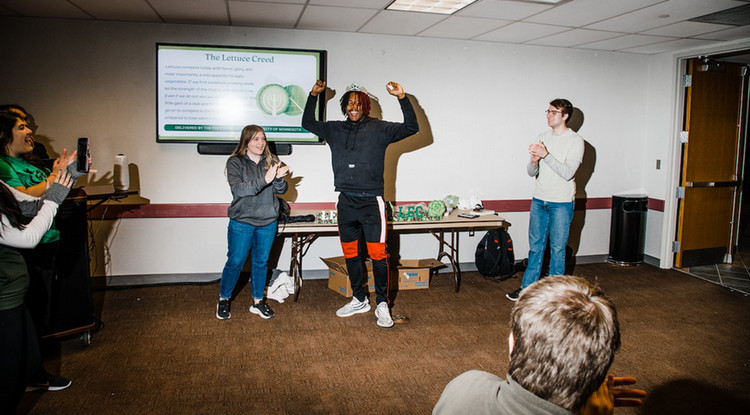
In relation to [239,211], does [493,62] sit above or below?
above

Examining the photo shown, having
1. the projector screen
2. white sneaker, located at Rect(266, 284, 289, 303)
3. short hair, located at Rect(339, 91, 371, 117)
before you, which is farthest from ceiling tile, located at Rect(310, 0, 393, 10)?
white sneaker, located at Rect(266, 284, 289, 303)

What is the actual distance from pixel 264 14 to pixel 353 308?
2510 mm

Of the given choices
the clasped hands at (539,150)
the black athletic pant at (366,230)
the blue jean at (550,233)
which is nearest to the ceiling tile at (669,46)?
the clasped hands at (539,150)

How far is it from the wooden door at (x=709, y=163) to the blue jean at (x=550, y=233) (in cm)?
223

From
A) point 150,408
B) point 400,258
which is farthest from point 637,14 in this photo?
point 150,408

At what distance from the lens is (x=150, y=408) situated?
275 cm

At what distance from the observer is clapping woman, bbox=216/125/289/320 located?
3.88m

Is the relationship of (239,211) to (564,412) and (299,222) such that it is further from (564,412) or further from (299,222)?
(564,412)

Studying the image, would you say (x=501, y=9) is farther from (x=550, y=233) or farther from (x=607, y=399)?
(x=607, y=399)

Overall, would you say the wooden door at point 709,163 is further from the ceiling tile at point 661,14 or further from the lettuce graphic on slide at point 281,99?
the lettuce graphic on slide at point 281,99

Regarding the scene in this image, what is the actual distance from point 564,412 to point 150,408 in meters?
2.35

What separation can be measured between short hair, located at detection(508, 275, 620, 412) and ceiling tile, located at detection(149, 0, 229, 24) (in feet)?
11.7

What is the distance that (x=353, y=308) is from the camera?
164 inches

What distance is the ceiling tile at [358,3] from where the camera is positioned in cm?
385
